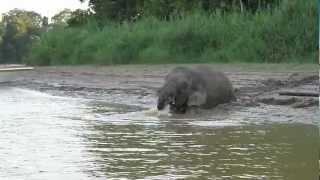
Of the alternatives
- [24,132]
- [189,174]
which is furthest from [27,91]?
[189,174]

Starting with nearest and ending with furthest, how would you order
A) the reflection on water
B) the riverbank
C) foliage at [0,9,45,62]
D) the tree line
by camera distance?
the reflection on water < the riverbank < the tree line < foliage at [0,9,45,62]

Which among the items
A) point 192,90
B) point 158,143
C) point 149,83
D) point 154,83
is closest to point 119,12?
point 149,83

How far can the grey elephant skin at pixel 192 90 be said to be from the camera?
12.4 meters

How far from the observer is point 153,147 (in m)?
8.01

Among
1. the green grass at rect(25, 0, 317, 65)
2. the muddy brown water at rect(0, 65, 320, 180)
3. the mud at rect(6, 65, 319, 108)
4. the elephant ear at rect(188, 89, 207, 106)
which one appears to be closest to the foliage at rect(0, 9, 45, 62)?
the green grass at rect(25, 0, 317, 65)

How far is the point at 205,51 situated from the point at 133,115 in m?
13.4

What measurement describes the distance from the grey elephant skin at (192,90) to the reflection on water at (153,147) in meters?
0.66

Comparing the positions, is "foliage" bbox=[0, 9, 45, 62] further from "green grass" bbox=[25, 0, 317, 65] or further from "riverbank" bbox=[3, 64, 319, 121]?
"riverbank" bbox=[3, 64, 319, 121]

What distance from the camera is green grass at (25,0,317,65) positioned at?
22594mm

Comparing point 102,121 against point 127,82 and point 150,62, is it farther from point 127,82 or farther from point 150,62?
point 150,62

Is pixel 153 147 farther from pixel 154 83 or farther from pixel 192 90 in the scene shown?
pixel 154 83

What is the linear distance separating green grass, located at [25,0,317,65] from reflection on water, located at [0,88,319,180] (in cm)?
1094

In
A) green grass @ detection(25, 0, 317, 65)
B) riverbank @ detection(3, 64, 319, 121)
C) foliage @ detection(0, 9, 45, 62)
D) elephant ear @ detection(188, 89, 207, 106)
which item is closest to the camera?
elephant ear @ detection(188, 89, 207, 106)

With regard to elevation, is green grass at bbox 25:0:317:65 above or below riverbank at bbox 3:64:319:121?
above
